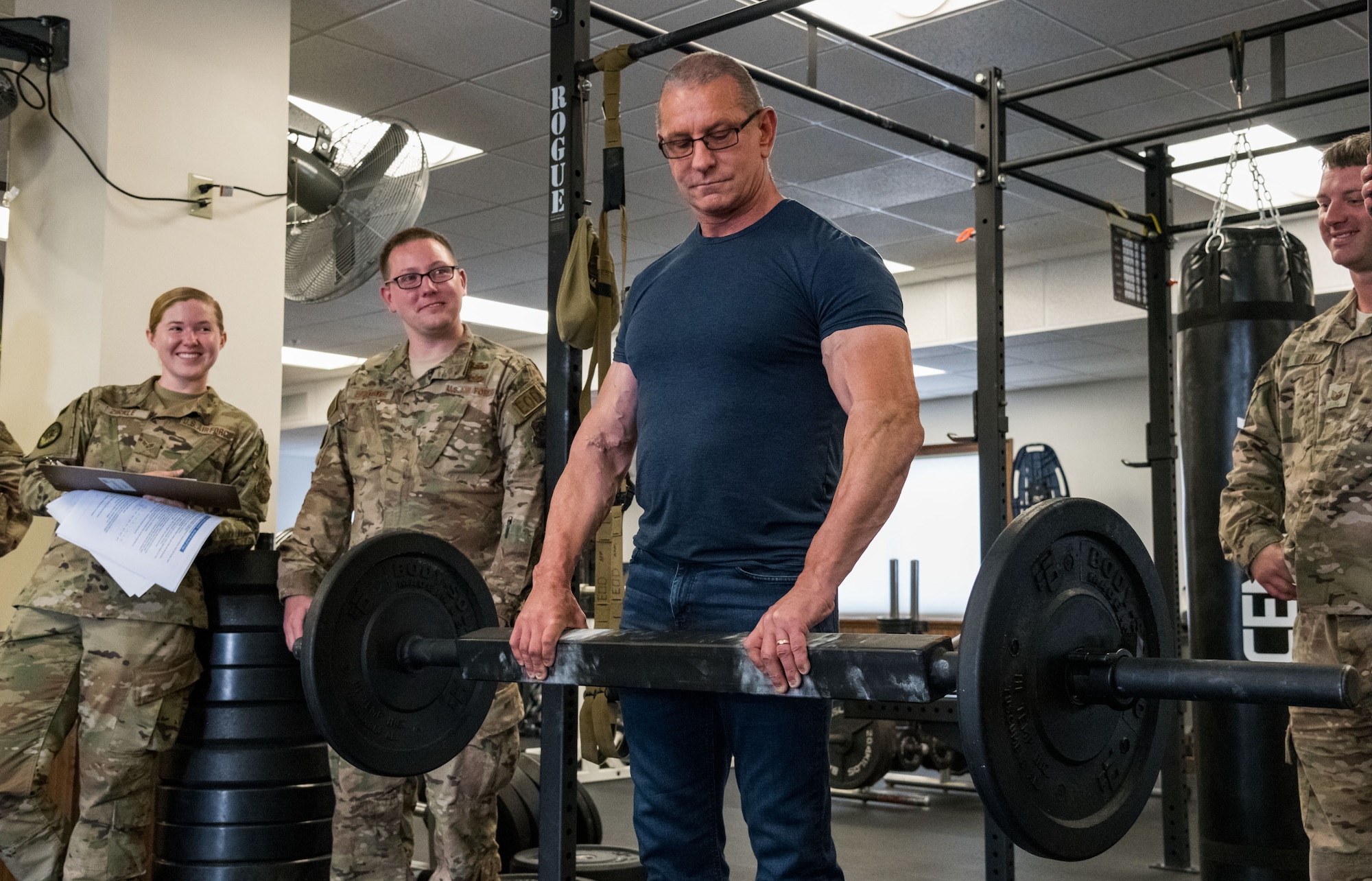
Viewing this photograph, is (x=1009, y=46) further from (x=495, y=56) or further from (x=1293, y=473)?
(x=1293, y=473)

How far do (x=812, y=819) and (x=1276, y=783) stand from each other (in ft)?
7.75

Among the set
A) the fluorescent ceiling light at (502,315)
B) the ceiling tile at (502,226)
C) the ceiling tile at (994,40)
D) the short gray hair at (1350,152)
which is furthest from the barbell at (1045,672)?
the fluorescent ceiling light at (502,315)

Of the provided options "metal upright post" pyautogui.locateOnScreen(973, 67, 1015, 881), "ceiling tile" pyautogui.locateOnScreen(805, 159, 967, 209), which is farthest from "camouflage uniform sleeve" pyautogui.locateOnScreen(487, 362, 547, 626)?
"ceiling tile" pyautogui.locateOnScreen(805, 159, 967, 209)

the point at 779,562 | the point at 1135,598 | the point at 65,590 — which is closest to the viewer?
the point at 1135,598

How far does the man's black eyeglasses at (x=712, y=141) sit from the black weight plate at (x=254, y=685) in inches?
65.5

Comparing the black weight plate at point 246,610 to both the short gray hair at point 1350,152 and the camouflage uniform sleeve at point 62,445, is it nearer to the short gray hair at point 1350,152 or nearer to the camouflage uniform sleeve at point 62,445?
the camouflage uniform sleeve at point 62,445

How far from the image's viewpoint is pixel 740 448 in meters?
1.56

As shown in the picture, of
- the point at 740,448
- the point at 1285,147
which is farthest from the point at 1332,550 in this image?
the point at 1285,147

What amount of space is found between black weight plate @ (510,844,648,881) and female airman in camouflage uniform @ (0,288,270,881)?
36.5 inches

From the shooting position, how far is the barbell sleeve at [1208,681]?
3.75 feet

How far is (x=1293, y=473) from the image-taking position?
223 cm

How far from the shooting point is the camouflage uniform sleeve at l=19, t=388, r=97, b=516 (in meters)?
2.79

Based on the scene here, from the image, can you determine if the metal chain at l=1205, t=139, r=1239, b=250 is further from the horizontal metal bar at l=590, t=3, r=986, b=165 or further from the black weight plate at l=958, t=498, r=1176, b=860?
the black weight plate at l=958, t=498, r=1176, b=860

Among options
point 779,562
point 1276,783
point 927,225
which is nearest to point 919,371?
point 927,225
